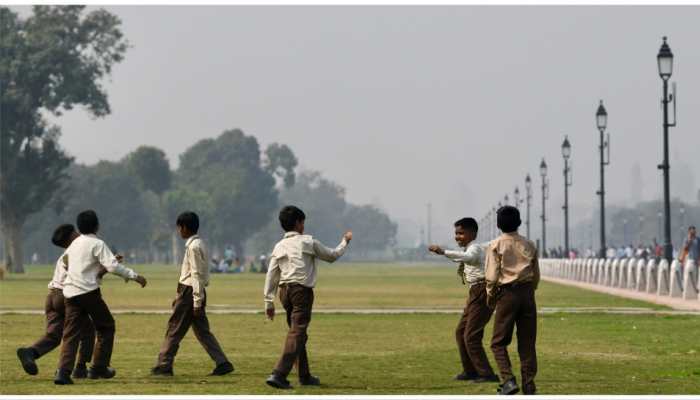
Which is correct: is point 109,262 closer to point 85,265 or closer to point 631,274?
point 85,265

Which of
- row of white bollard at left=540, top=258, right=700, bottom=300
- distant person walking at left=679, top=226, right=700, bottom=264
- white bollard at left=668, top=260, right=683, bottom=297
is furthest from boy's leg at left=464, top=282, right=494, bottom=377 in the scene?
distant person walking at left=679, top=226, right=700, bottom=264

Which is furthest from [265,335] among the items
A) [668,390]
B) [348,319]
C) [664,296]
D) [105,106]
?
[105,106]

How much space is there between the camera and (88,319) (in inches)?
575

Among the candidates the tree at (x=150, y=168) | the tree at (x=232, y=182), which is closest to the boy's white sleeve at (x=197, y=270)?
the tree at (x=150, y=168)

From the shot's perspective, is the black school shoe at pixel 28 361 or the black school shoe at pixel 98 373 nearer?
the black school shoe at pixel 28 361

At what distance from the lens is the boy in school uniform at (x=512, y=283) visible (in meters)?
12.7

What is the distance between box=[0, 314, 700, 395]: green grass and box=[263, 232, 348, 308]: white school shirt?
0.98m

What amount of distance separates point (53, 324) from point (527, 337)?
194 inches

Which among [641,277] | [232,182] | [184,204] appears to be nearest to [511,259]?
[641,277]

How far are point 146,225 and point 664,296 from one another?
121 m

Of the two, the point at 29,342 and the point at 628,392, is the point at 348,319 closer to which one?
the point at 29,342

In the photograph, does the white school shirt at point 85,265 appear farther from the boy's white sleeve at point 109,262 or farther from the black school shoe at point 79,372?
the black school shoe at point 79,372

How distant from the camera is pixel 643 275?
46562 mm

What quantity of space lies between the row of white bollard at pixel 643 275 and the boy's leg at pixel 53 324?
25.1m
